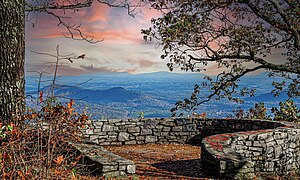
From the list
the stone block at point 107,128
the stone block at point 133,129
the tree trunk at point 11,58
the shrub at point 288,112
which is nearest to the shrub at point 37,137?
the tree trunk at point 11,58

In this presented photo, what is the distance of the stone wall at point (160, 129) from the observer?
11719mm

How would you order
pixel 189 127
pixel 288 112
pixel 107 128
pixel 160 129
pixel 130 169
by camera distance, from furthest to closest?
pixel 288 112, pixel 189 127, pixel 160 129, pixel 107 128, pixel 130 169

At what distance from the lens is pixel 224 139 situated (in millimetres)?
8695

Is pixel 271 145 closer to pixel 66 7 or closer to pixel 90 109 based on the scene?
pixel 90 109

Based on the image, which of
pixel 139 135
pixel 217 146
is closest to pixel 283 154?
pixel 217 146

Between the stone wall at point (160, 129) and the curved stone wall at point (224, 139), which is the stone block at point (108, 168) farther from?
the stone wall at point (160, 129)

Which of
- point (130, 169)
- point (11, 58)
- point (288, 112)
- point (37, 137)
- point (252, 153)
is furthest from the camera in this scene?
point (288, 112)

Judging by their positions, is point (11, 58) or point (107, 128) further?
point (107, 128)

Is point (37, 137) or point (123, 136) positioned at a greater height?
point (37, 137)

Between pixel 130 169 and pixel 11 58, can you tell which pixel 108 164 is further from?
pixel 11 58

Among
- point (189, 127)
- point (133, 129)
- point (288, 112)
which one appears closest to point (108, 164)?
point (133, 129)

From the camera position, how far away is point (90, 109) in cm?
961

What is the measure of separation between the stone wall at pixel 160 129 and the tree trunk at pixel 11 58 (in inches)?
177

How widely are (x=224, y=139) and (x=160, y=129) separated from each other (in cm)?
368
